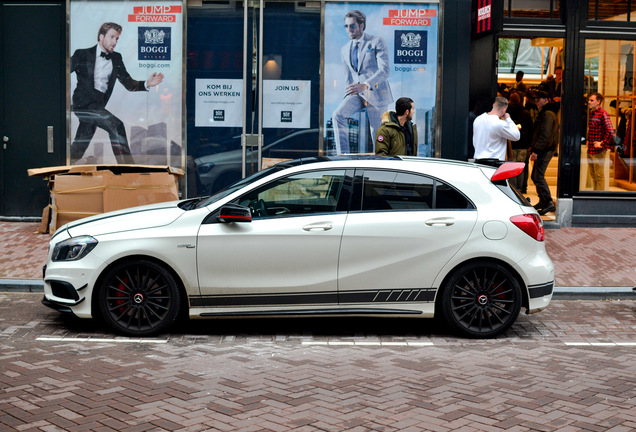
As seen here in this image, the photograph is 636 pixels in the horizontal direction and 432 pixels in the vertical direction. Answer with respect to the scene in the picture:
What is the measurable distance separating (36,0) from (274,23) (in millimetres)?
3739

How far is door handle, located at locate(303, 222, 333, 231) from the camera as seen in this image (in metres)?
7.43

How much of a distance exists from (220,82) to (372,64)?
243cm

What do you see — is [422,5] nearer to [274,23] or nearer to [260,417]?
[274,23]

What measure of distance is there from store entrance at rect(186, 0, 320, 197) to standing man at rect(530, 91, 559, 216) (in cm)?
374

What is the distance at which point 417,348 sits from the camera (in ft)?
24.0

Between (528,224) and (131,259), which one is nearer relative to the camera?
(131,259)

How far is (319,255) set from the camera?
743 cm

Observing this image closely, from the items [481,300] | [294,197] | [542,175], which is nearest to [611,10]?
[542,175]

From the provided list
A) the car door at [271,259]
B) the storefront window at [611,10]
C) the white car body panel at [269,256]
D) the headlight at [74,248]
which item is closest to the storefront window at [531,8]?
the storefront window at [611,10]

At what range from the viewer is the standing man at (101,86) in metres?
13.8

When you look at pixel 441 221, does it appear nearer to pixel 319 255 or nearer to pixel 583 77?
pixel 319 255

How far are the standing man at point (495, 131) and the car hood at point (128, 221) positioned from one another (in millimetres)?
5825

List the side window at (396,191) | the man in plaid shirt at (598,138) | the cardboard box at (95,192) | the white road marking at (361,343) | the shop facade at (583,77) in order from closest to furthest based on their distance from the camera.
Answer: the white road marking at (361,343)
the side window at (396,191)
the cardboard box at (95,192)
the shop facade at (583,77)
the man in plaid shirt at (598,138)

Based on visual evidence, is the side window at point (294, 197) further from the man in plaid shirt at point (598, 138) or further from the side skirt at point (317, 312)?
the man in plaid shirt at point (598, 138)
